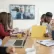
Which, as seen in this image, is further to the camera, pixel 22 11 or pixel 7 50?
pixel 22 11

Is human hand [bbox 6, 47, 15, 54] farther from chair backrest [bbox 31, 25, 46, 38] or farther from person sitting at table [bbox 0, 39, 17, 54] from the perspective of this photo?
chair backrest [bbox 31, 25, 46, 38]

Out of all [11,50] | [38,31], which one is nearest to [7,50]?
[11,50]

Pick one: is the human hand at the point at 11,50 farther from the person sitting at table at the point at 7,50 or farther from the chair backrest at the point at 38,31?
the chair backrest at the point at 38,31

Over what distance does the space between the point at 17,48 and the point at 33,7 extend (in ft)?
12.5

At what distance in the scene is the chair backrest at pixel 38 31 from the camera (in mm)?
2663

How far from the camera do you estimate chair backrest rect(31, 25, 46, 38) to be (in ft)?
8.74

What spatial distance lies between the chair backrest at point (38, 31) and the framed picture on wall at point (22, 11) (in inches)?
113

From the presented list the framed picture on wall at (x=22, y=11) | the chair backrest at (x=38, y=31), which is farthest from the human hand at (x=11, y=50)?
the framed picture on wall at (x=22, y=11)

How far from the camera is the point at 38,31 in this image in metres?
2.67

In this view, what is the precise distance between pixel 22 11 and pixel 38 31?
299cm

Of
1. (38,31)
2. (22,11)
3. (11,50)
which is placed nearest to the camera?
(11,50)

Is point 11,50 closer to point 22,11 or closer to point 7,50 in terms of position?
point 7,50

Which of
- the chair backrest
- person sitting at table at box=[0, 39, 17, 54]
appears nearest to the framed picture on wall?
the chair backrest

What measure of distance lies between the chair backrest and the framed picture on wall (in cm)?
288
